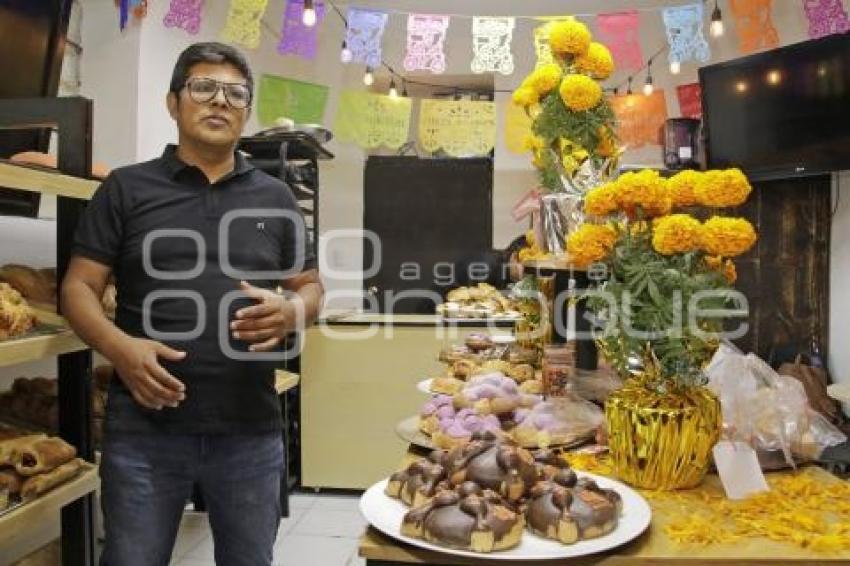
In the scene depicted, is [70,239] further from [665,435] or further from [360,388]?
[360,388]

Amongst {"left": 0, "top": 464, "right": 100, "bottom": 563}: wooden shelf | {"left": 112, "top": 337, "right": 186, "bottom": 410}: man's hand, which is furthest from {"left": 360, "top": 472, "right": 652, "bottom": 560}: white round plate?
{"left": 0, "top": 464, "right": 100, "bottom": 563}: wooden shelf

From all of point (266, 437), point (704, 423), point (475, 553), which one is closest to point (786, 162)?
point (704, 423)

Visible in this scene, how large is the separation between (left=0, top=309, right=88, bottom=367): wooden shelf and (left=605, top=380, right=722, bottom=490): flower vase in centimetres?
121

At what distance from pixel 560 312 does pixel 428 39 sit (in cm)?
336

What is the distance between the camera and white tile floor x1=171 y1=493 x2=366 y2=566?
2.99m

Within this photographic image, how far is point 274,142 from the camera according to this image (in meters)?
3.75

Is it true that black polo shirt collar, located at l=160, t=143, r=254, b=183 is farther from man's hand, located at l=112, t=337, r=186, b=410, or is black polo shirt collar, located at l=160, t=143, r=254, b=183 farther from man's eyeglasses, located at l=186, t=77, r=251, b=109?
man's hand, located at l=112, t=337, r=186, b=410

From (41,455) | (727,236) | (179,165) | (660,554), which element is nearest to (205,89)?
(179,165)

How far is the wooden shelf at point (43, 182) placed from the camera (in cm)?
141

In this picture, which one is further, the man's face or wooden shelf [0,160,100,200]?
the man's face

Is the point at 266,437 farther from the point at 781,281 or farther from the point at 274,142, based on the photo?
the point at 781,281

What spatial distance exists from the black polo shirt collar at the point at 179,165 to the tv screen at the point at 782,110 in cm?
317

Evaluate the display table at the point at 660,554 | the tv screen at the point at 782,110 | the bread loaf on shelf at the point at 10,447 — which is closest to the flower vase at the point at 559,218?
the display table at the point at 660,554

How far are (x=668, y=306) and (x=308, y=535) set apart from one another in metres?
2.55
